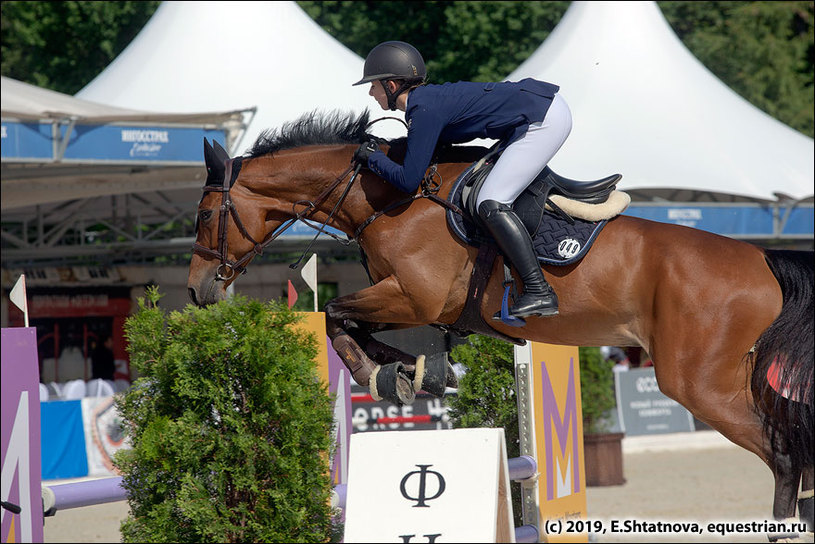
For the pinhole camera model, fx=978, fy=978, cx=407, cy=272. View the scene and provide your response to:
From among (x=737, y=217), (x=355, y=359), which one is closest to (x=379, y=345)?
(x=355, y=359)

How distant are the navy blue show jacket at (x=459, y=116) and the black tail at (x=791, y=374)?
1.27 m

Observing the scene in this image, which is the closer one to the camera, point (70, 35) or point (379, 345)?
point (379, 345)

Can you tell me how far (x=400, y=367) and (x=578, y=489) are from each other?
2.16m

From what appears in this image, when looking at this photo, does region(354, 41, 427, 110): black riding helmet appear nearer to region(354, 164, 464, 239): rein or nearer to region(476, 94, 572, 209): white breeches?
region(354, 164, 464, 239): rein

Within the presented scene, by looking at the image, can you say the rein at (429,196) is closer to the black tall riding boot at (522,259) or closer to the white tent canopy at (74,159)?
the black tall riding boot at (522,259)

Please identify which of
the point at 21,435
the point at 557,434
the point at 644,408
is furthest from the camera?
the point at 644,408

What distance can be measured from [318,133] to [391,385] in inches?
51.3

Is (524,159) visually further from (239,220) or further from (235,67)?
(235,67)

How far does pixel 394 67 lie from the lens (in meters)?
4.11

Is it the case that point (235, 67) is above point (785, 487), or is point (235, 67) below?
above

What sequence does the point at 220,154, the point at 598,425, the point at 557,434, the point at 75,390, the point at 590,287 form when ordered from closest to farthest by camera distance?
the point at 590,287 → the point at 220,154 → the point at 557,434 → the point at 598,425 → the point at 75,390

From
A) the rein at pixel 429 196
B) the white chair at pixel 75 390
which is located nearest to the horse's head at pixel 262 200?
the rein at pixel 429 196

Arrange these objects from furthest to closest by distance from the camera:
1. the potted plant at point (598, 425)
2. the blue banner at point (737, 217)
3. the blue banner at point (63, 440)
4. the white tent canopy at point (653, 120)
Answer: the white tent canopy at point (653, 120)
the blue banner at point (737, 217)
the potted plant at point (598, 425)
the blue banner at point (63, 440)

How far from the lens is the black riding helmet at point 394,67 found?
13.5 feet
